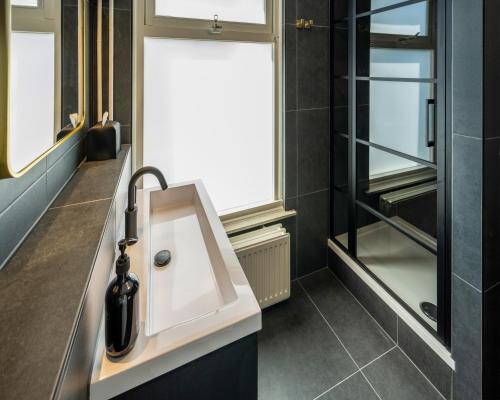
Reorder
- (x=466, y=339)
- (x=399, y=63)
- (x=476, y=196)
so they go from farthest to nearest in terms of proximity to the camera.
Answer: (x=399, y=63) → (x=466, y=339) → (x=476, y=196)

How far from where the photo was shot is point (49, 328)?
17.8 inches

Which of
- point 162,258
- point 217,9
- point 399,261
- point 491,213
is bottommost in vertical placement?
point 399,261

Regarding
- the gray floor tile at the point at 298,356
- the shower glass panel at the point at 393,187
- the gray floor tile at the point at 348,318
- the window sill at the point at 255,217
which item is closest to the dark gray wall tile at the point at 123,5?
the window sill at the point at 255,217

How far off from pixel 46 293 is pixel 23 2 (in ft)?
1.97

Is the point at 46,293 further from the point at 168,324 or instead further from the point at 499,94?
the point at 499,94

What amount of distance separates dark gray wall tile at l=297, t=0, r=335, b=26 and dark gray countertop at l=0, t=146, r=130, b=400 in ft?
5.66

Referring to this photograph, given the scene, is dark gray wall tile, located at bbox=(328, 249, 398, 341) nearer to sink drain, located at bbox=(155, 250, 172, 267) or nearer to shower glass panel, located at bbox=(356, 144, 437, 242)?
shower glass panel, located at bbox=(356, 144, 437, 242)

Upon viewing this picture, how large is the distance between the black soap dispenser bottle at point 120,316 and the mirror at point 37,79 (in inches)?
11.5

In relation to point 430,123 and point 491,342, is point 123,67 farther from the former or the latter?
point 491,342

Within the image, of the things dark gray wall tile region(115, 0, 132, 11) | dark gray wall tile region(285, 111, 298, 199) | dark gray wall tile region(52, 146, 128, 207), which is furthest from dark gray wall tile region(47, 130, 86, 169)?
dark gray wall tile region(285, 111, 298, 199)

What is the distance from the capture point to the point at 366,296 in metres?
→ 1.90

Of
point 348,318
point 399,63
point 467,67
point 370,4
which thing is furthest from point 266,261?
point 370,4

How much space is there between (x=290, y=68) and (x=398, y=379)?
1844 mm

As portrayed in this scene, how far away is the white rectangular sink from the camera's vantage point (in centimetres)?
60
